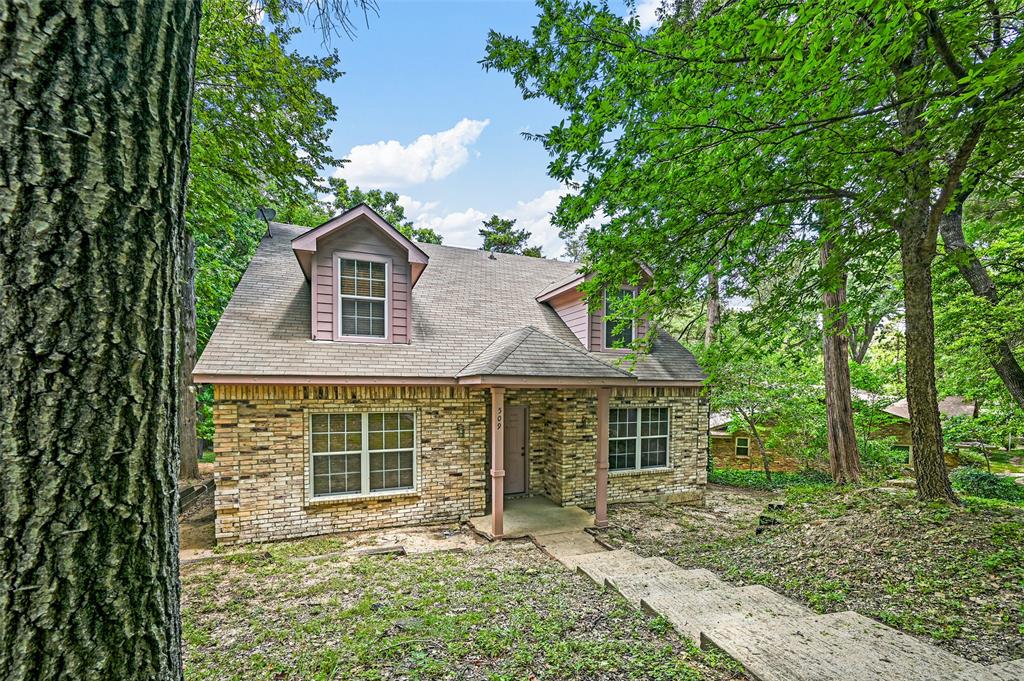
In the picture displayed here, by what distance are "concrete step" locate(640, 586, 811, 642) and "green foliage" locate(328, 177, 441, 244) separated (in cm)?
1824

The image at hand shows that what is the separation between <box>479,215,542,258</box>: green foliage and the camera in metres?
22.9

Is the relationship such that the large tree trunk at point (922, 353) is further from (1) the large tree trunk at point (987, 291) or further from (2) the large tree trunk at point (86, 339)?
(2) the large tree trunk at point (86, 339)

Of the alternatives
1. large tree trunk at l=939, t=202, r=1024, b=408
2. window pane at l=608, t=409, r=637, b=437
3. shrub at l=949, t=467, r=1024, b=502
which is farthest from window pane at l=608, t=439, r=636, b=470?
shrub at l=949, t=467, r=1024, b=502

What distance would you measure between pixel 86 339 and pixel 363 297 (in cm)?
726

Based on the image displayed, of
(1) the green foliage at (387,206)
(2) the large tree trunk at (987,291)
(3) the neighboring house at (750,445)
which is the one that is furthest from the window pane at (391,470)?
(1) the green foliage at (387,206)

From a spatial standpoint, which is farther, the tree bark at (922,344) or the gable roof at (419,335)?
the gable roof at (419,335)

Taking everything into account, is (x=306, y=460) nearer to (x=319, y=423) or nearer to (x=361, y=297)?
(x=319, y=423)

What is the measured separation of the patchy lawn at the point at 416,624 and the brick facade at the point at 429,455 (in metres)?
0.99

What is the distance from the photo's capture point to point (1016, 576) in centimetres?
430

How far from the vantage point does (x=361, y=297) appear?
8.22m

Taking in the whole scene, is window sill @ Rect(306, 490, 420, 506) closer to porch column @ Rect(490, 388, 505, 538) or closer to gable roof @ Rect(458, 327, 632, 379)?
porch column @ Rect(490, 388, 505, 538)

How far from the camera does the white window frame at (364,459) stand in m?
7.27

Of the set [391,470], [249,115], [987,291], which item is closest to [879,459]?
[987,291]

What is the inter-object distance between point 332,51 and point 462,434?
649 centimetres
